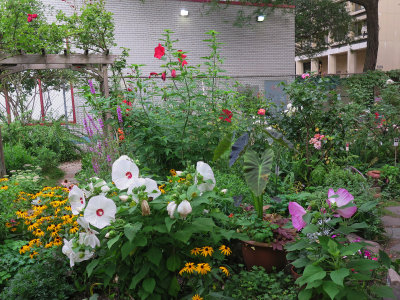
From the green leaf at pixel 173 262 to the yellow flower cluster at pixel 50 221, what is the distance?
792 mm

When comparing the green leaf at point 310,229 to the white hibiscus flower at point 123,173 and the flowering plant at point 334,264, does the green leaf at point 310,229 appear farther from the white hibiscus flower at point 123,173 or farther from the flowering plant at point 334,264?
the white hibiscus flower at point 123,173

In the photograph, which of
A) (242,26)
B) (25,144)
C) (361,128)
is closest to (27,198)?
(25,144)

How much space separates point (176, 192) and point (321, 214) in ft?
2.38

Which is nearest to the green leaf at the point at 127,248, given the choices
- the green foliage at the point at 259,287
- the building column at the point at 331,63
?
the green foliage at the point at 259,287

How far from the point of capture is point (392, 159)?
5.18 meters

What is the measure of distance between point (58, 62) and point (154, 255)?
494 centimetres

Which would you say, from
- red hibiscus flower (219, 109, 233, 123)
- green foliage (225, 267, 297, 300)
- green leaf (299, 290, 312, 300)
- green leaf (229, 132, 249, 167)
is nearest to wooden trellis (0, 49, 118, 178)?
red hibiscus flower (219, 109, 233, 123)

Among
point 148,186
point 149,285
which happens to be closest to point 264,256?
point 149,285

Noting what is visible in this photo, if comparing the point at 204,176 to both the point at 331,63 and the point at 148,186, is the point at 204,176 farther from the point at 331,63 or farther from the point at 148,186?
the point at 331,63

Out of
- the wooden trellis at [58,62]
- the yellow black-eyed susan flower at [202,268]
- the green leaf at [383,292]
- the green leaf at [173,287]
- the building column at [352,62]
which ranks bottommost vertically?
the green leaf at [173,287]

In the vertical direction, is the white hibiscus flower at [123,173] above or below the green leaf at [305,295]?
above

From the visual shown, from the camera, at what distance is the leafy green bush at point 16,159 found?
615 centimetres

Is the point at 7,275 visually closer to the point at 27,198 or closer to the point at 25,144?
the point at 27,198

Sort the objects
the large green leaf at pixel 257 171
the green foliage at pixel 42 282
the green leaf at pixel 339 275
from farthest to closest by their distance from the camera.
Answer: the large green leaf at pixel 257 171 < the green foliage at pixel 42 282 < the green leaf at pixel 339 275
